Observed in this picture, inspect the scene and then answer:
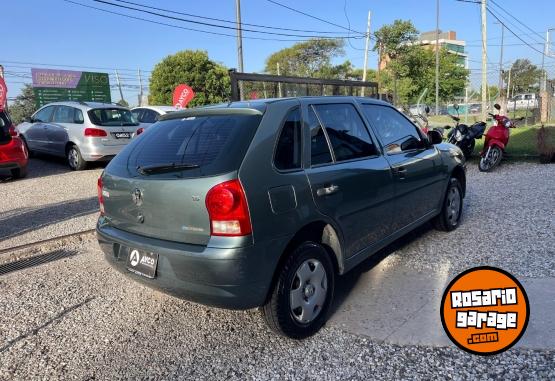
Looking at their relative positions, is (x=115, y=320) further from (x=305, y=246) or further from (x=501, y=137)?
(x=501, y=137)

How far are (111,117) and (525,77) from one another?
78.6 metres

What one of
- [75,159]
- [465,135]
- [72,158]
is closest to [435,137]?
[465,135]

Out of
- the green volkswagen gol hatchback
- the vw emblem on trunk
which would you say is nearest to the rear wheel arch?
the green volkswagen gol hatchback

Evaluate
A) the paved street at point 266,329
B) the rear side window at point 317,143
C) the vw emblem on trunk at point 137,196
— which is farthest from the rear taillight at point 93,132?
the rear side window at point 317,143

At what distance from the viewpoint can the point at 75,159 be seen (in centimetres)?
1070

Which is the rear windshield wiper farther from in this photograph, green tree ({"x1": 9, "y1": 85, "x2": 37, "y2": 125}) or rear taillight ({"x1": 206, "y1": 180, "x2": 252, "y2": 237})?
green tree ({"x1": 9, "y1": 85, "x2": 37, "y2": 125})

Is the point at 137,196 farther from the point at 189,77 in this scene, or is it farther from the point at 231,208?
the point at 189,77

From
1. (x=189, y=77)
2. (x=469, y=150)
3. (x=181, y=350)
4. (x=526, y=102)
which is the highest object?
(x=189, y=77)

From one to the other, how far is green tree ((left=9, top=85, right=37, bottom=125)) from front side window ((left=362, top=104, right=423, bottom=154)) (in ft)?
130

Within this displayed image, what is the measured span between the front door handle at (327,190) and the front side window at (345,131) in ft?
0.88

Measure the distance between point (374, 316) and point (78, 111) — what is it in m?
9.47

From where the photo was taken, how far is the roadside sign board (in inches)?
947

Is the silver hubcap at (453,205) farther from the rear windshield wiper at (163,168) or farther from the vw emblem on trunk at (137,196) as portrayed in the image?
the vw emblem on trunk at (137,196)

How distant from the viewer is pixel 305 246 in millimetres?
2945
